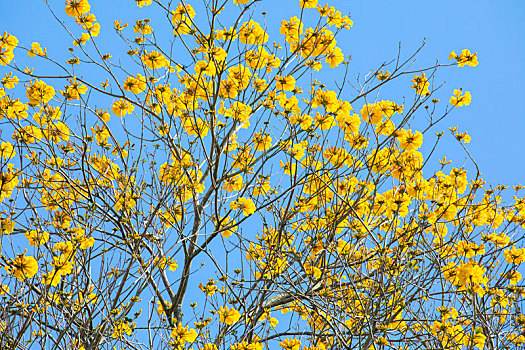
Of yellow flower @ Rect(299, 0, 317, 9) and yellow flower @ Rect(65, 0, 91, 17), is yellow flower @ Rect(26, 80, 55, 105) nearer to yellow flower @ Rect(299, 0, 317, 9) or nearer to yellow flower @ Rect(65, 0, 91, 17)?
yellow flower @ Rect(65, 0, 91, 17)

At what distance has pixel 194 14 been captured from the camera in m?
4.81

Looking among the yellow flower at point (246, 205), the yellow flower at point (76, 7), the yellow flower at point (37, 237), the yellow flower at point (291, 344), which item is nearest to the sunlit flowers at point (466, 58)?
the yellow flower at point (246, 205)

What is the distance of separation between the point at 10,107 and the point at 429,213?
364 cm

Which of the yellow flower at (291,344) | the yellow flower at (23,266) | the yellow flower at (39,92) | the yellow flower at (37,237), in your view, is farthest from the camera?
the yellow flower at (39,92)

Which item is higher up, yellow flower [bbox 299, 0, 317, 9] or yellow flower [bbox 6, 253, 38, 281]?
yellow flower [bbox 299, 0, 317, 9]

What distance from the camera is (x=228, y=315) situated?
11.6 feet

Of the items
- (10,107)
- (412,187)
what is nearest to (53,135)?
(10,107)

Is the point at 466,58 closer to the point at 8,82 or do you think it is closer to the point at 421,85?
the point at 421,85

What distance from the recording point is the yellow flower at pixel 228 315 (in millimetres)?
3504

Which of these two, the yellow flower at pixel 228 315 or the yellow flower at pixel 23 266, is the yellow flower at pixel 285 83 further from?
the yellow flower at pixel 23 266

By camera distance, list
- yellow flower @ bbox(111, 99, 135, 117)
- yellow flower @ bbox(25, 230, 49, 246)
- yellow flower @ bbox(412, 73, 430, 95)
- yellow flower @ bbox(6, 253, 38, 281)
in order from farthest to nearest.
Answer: yellow flower @ bbox(111, 99, 135, 117), yellow flower @ bbox(412, 73, 430, 95), yellow flower @ bbox(25, 230, 49, 246), yellow flower @ bbox(6, 253, 38, 281)

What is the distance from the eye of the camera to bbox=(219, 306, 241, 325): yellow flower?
350cm

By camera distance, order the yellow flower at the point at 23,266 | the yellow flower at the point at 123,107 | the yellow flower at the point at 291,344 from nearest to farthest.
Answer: the yellow flower at the point at 23,266 < the yellow flower at the point at 291,344 < the yellow flower at the point at 123,107

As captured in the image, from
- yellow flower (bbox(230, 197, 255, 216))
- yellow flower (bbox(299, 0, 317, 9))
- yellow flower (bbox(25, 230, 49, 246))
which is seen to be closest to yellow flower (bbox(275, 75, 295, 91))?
yellow flower (bbox(299, 0, 317, 9))
